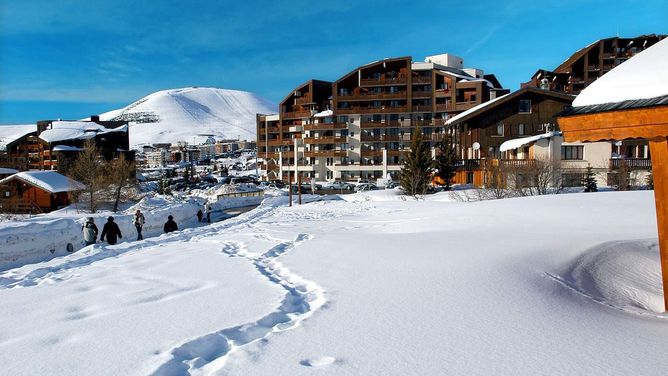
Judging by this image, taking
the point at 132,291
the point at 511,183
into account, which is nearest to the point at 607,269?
the point at 132,291

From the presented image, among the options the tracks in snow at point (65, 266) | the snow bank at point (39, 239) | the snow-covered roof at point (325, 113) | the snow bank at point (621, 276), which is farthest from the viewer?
the snow-covered roof at point (325, 113)

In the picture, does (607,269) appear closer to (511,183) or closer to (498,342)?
(498,342)

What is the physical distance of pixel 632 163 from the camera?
95.6 feet

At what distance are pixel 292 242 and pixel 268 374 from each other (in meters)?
7.68

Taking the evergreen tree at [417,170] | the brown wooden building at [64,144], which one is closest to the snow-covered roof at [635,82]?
the evergreen tree at [417,170]

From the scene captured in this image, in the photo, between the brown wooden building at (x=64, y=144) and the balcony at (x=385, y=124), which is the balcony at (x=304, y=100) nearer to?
the balcony at (x=385, y=124)

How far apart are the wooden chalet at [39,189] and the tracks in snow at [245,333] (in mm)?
40448

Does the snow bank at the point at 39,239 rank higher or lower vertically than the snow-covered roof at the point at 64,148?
lower

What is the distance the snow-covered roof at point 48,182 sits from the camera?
134 ft

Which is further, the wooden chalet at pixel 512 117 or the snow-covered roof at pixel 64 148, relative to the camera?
the snow-covered roof at pixel 64 148

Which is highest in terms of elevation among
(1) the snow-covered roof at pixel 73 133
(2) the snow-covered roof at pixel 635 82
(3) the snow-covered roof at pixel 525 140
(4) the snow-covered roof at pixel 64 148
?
(1) the snow-covered roof at pixel 73 133

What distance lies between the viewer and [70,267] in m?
10.1

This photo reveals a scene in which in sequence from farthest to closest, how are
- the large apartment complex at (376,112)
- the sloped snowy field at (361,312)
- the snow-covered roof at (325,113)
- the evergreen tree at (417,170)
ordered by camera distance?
the snow-covered roof at (325,113) < the large apartment complex at (376,112) < the evergreen tree at (417,170) < the sloped snowy field at (361,312)

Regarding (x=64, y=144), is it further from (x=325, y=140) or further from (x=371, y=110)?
(x=371, y=110)
